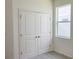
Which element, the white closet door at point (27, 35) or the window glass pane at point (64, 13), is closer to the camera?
the white closet door at point (27, 35)

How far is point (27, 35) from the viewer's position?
14.8 feet

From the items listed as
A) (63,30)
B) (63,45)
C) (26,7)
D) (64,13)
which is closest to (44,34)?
(63,30)

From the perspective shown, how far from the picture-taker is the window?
4.70 metres

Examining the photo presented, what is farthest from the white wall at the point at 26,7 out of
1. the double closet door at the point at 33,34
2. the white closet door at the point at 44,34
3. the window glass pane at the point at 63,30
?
the window glass pane at the point at 63,30

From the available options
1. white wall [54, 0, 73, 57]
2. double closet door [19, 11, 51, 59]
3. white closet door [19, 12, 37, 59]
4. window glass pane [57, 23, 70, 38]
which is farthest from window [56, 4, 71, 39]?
white closet door [19, 12, 37, 59]

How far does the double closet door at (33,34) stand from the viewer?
4.34 metres

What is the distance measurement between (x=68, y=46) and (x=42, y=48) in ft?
4.28

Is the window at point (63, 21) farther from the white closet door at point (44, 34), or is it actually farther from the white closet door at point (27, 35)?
the white closet door at point (27, 35)

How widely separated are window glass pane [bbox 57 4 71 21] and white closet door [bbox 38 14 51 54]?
0.64m

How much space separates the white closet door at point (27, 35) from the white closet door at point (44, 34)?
0.40m

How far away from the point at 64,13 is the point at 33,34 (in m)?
1.86
